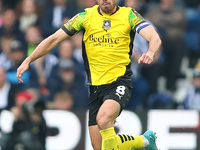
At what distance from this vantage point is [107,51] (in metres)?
9.05

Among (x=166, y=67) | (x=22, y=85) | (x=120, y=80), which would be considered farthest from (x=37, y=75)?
(x=120, y=80)

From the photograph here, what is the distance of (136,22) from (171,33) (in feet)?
15.0

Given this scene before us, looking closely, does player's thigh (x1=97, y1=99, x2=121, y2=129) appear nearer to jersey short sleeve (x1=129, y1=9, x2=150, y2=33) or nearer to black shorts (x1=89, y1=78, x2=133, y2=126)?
black shorts (x1=89, y1=78, x2=133, y2=126)

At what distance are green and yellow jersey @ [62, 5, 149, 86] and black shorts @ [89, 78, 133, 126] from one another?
0.25 ft

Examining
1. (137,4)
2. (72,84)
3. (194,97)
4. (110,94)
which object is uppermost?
(137,4)

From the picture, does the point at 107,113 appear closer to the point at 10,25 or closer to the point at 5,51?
the point at 5,51

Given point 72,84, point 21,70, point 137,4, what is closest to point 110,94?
point 21,70

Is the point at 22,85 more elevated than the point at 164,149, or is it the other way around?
the point at 22,85

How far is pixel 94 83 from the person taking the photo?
30.1 feet

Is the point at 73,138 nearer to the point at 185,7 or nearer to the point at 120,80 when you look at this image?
the point at 120,80

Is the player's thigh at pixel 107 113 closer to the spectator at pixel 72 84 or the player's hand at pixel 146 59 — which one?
the player's hand at pixel 146 59

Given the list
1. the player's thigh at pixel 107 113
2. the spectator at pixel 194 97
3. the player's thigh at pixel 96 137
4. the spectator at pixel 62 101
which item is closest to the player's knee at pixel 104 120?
the player's thigh at pixel 107 113

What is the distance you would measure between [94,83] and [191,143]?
3020mm

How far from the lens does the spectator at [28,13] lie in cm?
1361
